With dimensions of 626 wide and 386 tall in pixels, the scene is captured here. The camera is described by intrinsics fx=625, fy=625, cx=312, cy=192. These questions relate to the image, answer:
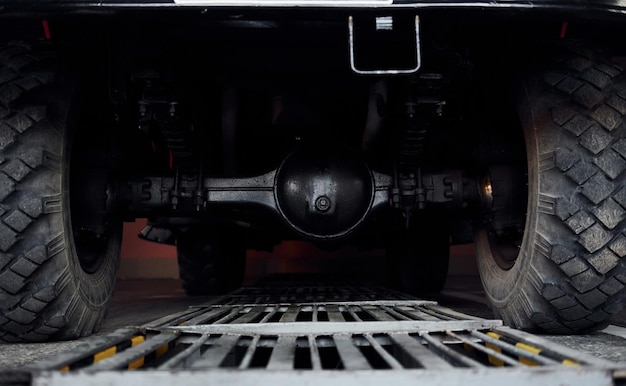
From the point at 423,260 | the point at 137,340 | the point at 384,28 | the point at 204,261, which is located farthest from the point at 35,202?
the point at 423,260

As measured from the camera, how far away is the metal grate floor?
0.78 meters

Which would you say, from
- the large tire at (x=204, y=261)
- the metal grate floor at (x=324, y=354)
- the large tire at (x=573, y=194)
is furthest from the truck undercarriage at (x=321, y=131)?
the large tire at (x=204, y=261)

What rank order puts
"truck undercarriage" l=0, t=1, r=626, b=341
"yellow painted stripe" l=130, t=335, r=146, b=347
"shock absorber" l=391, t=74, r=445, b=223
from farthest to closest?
"shock absorber" l=391, t=74, r=445, b=223 → "truck undercarriage" l=0, t=1, r=626, b=341 → "yellow painted stripe" l=130, t=335, r=146, b=347

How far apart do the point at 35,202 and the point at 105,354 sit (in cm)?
54

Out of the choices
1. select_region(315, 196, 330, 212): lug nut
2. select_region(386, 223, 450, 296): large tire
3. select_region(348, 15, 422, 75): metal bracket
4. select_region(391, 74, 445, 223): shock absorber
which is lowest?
select_region(386, 223, 450, 296): large tire

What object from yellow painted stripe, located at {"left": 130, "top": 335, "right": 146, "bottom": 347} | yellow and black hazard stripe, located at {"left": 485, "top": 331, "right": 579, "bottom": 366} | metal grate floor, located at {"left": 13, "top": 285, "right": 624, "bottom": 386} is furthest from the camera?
yellow painted stripe, located at {"left": 130, "top": 335, "right": 146, "bottom": 347}

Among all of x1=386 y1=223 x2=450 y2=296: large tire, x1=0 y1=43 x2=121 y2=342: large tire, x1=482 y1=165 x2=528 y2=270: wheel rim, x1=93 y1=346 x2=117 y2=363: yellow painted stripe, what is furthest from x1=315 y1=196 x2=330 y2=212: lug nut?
x1=386 y1=223 x2=450 y2=296: large tire

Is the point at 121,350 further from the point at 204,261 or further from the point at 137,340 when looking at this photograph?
the point at 204,261

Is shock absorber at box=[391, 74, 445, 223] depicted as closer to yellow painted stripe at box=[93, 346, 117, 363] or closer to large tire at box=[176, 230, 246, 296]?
yellow painted stripe at box=[93, 346, 117, 363]

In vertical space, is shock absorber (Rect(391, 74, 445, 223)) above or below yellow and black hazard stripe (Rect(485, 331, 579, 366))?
above

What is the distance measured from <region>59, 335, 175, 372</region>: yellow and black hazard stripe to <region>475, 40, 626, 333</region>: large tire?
0.87 m

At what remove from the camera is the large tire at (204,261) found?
2996mm

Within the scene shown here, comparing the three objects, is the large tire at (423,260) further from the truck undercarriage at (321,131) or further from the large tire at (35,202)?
the large tire at (35,202)

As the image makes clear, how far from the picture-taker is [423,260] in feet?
10.1
